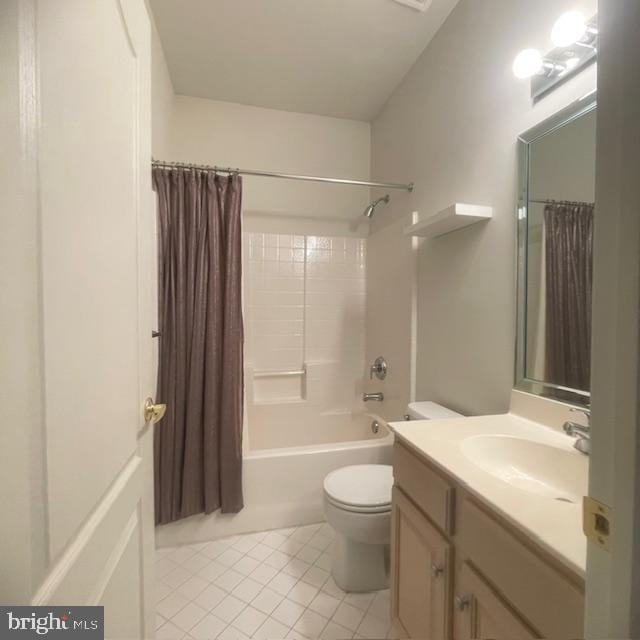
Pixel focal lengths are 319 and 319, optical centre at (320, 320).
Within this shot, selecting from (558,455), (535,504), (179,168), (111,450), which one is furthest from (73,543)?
(179,168)

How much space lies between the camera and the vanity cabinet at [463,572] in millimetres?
568

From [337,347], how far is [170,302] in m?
1.38

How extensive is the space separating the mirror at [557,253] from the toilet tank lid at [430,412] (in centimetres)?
38

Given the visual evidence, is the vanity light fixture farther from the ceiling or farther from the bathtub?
the bathtub

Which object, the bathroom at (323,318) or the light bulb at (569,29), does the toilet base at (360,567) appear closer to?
the bathroom at (323,318)

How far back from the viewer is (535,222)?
1.18m

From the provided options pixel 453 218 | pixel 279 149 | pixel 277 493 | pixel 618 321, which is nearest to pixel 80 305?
pixel 618 321

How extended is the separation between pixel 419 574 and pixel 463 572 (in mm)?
245

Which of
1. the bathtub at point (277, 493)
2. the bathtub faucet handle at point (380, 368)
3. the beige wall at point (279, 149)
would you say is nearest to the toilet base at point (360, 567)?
the bathtub at point (277, 493)

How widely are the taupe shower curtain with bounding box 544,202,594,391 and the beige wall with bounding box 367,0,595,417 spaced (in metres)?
0.15

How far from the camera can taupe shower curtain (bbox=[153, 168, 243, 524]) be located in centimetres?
170

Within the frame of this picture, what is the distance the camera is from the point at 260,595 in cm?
139

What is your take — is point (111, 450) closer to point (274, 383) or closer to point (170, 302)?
point (170, 302)
